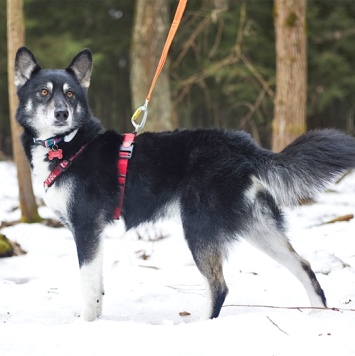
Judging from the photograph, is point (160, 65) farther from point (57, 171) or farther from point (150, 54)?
point (150, 54)

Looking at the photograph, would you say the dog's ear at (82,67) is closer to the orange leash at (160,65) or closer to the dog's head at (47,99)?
the dog's head at (47,99)

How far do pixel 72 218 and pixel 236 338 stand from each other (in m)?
1.50

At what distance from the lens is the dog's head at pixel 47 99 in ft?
11.6

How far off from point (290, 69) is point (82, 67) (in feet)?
16.7

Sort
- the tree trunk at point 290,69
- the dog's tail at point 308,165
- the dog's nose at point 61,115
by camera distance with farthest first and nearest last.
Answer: the tree trunk at point 290,69, the dog's nose at point 61,115, the dog's tail at point 308,165

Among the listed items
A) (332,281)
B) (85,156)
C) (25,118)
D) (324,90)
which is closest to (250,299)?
(332,281)

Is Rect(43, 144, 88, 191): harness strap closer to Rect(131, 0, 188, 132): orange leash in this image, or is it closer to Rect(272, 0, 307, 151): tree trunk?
Rect(131, 0, 188, 132): orange leash

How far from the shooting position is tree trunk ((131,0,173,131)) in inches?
356

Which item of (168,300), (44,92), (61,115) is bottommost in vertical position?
(168,300)

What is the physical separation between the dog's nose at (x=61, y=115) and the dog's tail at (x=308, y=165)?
1386 mm

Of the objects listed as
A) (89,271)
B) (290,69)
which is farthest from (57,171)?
(290,69)

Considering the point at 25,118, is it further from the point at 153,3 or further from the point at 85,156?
the point at 153,3

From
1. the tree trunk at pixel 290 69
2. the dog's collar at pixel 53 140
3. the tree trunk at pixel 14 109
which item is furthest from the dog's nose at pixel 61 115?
the tree trunk at pixel 290 69

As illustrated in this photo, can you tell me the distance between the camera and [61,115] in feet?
11.4
